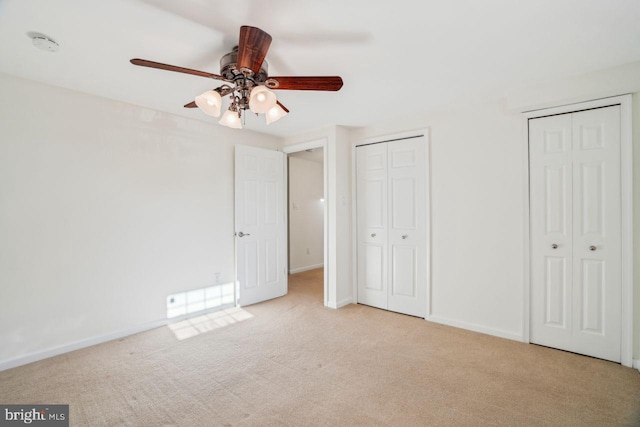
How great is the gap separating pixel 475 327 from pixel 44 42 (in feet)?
14.0

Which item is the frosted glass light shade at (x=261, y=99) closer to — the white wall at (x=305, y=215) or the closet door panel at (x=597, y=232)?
the closet door panel at (x=597, y=232)

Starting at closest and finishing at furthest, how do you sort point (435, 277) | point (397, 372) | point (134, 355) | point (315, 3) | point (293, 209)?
point (315, 3)
point (397, 372)
point (134, 355)
point (435, 277)
point (293, 209)

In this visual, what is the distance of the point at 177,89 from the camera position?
2.71 m

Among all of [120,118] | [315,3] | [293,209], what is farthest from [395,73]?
[293,209]

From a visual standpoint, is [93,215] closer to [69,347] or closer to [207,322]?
[69,347]

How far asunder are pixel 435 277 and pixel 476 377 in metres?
1.25

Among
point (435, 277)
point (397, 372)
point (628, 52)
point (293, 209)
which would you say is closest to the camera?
point (628, 52)

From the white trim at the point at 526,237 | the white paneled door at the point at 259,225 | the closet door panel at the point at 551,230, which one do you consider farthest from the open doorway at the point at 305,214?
the closet door panel at the point at 551,230

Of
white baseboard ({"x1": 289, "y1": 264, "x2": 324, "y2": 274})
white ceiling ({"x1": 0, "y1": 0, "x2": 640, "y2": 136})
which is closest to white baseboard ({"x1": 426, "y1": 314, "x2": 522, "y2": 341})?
white ceiling ({"x1": 0, "y1": 0, "x2": 640, "y2": 136})

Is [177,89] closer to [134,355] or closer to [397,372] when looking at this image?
[134,355]

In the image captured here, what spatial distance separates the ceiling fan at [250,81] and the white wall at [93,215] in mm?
1595

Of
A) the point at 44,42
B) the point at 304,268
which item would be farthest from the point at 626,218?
the point at 304,268

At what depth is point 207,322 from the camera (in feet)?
11.3

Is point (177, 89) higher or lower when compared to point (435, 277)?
higher
